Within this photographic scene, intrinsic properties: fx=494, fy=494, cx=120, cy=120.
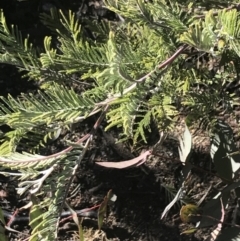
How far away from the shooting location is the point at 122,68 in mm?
745

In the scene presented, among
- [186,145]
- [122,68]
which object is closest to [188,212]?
[186,145]

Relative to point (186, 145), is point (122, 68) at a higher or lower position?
higher

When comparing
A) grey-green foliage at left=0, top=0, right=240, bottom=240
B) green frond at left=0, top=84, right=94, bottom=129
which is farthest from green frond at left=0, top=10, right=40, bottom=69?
green frond at left=0, top=84, right=94, bottom=129

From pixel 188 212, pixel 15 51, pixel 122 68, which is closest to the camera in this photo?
pixel 122 68

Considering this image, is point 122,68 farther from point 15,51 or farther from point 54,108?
point 15,51

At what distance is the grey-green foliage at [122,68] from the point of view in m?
0.76

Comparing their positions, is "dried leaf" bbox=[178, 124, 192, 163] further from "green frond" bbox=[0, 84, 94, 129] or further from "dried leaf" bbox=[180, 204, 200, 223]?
"green frond" bbox=[0, 84, 94, 129]

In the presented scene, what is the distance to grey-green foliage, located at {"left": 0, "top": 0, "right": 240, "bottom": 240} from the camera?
76cm

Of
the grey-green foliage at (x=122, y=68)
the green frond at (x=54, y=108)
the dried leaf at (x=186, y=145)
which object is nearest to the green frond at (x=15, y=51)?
the grey-green foliage at (x=122, y=68)

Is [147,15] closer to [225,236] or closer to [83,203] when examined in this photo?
[225,236]

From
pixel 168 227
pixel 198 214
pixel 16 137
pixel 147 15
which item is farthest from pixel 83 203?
pixel 147 15

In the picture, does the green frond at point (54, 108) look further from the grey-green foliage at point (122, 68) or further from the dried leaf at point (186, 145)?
the dried leaf at point (186, 145)

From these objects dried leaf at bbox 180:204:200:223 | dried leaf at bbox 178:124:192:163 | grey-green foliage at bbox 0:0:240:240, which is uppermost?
grey-green foliage at bbox 0:0:240:240

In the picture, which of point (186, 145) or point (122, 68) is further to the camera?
point (186, 145)
